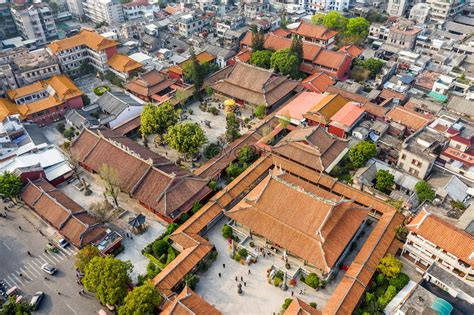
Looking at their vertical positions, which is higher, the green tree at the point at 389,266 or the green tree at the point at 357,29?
the green tree at the point at 357,29

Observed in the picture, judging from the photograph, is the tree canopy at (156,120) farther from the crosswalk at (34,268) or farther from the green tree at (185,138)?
the crosswalk at (34,268)

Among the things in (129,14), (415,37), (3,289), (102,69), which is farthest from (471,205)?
(129,14)

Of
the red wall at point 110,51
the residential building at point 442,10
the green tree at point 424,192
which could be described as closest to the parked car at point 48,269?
the green tree at point 424,192

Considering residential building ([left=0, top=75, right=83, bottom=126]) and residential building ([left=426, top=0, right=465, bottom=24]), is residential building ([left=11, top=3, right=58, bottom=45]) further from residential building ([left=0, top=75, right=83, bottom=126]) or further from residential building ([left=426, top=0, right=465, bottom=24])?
residential building ([left=426, top=0, right=465, bottom=24])

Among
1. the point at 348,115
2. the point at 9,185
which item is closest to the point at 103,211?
the point at 9,185

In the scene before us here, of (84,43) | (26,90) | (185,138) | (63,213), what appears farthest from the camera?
(84,43)

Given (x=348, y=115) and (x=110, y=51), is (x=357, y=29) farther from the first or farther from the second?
(x=110, y=51)

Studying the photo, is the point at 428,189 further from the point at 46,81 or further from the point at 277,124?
the point at 46,81
